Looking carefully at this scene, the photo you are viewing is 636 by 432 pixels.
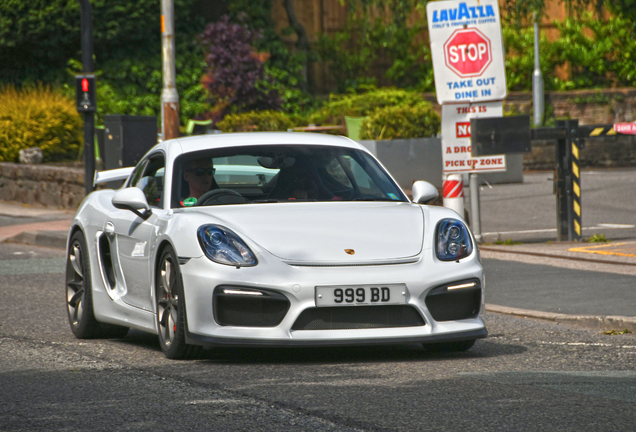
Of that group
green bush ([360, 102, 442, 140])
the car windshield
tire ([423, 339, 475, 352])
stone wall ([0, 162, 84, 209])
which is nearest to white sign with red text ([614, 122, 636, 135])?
the car windshield

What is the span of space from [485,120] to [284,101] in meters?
19.9

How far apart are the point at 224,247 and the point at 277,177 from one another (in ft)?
3.72

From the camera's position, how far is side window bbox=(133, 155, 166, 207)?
7660 millimetres

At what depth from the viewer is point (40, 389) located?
19.5 feet

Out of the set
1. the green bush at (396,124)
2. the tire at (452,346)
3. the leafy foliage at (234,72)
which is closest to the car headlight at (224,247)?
the tire at (452,346)

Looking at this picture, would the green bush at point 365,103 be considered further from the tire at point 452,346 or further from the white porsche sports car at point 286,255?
the tire at point 452,346

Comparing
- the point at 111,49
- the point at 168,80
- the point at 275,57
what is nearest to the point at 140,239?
the point at 168,80

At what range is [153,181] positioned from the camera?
312 inches

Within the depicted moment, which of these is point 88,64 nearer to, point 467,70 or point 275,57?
point 467,70

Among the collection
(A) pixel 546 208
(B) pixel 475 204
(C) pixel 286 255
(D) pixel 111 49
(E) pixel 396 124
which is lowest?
(A) pixel 546 208

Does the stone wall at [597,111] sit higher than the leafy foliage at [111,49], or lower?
lower

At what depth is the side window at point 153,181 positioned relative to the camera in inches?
302

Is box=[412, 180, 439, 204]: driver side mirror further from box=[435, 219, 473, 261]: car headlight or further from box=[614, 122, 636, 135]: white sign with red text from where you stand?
box=[614, 122, 636, 135]: white sign with red text

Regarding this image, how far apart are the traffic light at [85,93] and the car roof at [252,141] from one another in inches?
392
